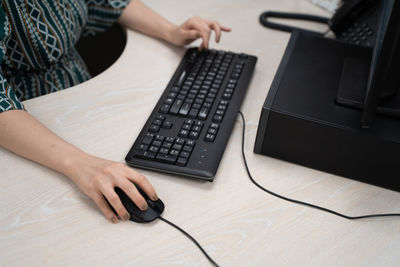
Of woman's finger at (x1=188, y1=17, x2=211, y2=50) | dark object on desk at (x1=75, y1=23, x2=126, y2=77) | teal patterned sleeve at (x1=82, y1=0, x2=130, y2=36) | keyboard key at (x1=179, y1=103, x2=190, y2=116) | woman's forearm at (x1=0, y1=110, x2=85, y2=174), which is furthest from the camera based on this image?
dark object on desk at (x1=75, y1=23, x2=126, y2=77)

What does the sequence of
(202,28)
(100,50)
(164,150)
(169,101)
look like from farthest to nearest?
(100,50), (202,28), (169,101), (164,150)

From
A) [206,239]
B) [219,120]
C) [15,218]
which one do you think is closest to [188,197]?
[206,239]

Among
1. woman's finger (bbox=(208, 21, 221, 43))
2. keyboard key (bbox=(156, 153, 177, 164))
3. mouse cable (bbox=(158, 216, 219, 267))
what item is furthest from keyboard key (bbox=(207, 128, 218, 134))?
woman's finger (bbox=(208, 21, 221, 43))

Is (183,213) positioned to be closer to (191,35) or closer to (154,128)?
(154,128)

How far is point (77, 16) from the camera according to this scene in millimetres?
1013

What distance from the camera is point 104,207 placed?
66 centimetres

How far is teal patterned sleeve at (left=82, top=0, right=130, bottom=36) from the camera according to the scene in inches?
43.1

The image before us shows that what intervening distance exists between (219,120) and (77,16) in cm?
51

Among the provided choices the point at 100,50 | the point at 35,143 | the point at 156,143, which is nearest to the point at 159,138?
the point at 156,143

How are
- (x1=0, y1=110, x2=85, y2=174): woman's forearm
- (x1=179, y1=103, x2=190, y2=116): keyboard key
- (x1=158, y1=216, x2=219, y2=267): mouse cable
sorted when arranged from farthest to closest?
(x1=179, y1=103, x2=190, y2=116): keyboard key
(x1=0, y1=110, x2=85, y2=174): woman's forearm
(x1=158, y1=216, x2=219, y2=267): mouse cable

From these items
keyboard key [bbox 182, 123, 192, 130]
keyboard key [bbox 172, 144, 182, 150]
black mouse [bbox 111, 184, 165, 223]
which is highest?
keyboard key [bbox 182, 123, 192, 130]

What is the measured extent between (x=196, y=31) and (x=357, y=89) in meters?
0.44

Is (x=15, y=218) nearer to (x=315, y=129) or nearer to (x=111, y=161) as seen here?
(x=111, y=161)

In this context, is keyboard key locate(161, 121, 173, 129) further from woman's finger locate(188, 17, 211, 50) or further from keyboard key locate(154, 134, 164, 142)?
woman's finger locate(188, 17, 211, 50)
